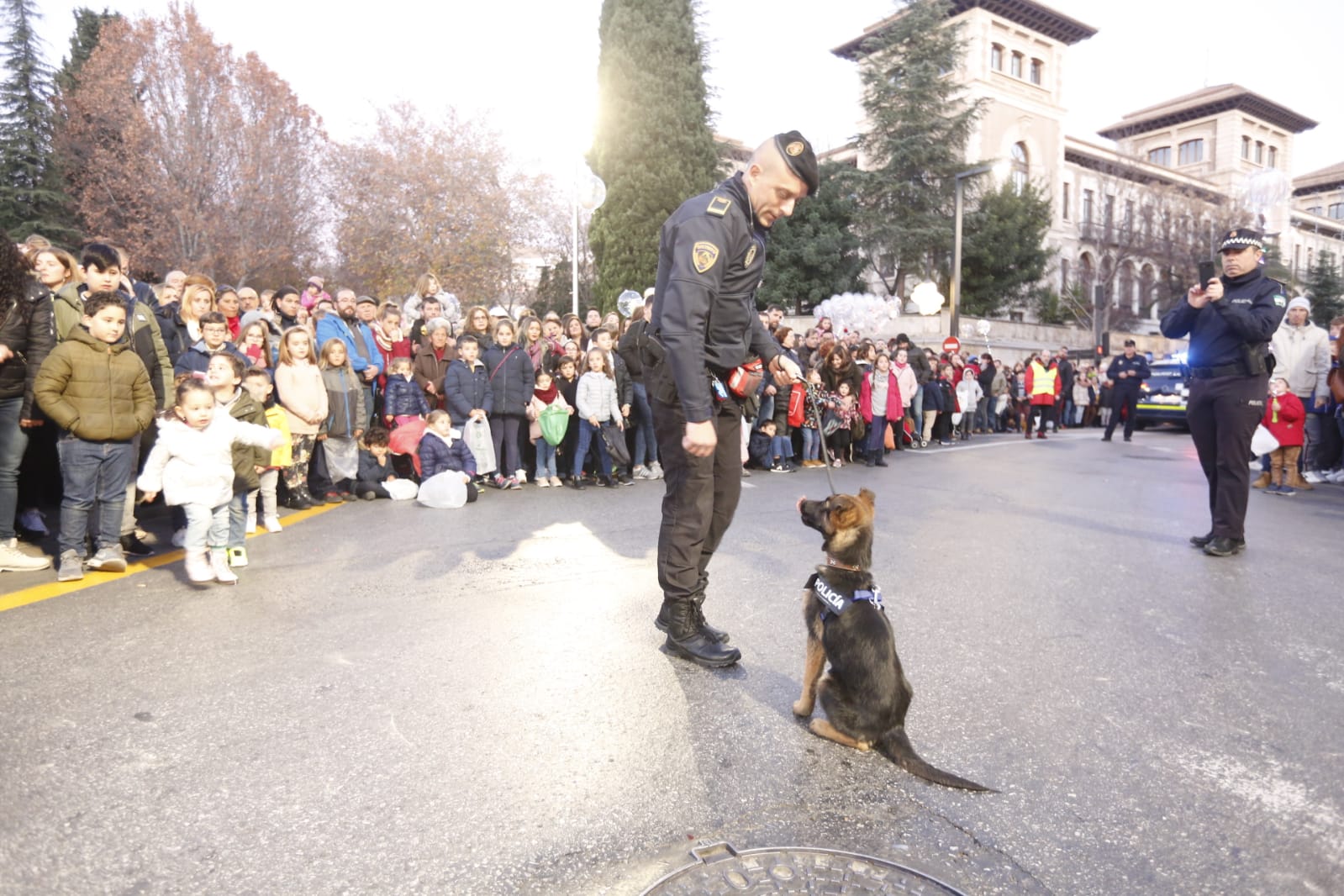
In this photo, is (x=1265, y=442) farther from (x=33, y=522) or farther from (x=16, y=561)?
(x=33, y=522)

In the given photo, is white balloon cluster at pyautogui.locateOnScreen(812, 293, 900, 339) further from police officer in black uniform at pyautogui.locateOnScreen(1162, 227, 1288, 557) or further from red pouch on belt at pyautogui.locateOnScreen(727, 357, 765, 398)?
red pouch on belt at pyautogui.locateOnScreen(727, 357, 765, 398)

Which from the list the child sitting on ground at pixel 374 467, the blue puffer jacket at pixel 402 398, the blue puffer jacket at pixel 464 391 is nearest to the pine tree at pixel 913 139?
the blue puffer jacket at pixel 464 391

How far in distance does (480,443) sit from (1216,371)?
6.98 m

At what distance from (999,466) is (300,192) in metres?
29.6

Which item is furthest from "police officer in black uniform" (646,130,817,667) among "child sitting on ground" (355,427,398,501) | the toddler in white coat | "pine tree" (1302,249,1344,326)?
"pine tree" (1302,249,1344,326)

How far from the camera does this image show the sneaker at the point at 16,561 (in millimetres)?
5316

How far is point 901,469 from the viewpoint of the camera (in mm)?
12094

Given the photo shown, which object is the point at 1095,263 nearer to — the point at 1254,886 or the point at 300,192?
the point at 300,192

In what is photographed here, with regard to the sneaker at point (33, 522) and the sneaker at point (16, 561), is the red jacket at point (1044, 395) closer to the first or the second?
Answer: the sneaker at point (33, 522)

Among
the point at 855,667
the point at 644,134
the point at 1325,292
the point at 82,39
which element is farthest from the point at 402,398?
the point at 1325,292

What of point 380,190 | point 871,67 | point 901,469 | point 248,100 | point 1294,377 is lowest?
point 901,469

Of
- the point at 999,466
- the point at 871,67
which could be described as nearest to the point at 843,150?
the point at 871,67

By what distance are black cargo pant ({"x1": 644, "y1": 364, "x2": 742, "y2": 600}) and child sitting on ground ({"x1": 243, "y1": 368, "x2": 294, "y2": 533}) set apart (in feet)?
13.4

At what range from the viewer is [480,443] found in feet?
31.6
